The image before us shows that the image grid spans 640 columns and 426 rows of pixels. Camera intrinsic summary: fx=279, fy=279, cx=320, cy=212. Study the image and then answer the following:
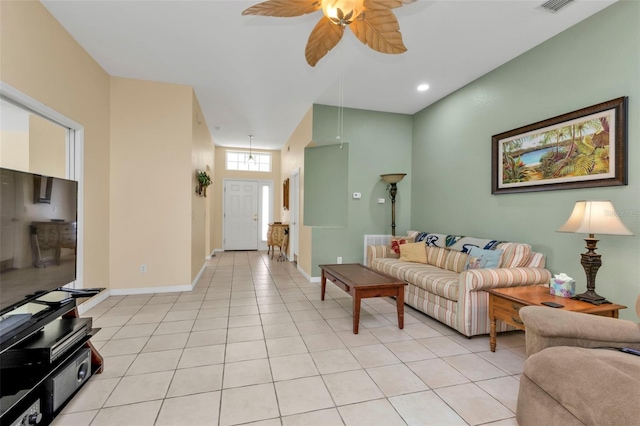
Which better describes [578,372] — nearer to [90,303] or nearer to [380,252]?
[380,252]

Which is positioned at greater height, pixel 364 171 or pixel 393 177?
pixel 364 171

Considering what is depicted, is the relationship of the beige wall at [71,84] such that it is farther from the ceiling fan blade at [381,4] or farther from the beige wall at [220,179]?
the beige wall at [220,179]

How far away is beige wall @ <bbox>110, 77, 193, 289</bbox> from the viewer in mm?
3705

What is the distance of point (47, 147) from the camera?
111 inches

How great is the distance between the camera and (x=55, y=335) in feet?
5.23

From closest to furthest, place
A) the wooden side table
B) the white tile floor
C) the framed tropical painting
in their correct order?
the white tile floor
the framed tropical painting
the wooden side table

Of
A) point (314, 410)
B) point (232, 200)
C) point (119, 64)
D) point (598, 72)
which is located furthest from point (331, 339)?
point (232, 200)

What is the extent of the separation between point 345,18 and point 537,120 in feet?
8.07

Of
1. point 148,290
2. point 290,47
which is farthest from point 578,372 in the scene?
point 148,290

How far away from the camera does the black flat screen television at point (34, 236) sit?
139cm

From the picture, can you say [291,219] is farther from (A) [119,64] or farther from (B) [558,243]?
(B) [558,243]

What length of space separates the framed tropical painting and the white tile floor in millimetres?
1542

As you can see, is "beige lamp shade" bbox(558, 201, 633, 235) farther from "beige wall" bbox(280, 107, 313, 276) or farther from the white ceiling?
"beige wall" bbox(280, 107, 313, 276)

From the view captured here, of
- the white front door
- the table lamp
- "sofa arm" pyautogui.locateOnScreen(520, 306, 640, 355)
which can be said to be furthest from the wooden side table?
"sofa arm" pyautogui.locateOnScreen(520, 306, 640, 355)
